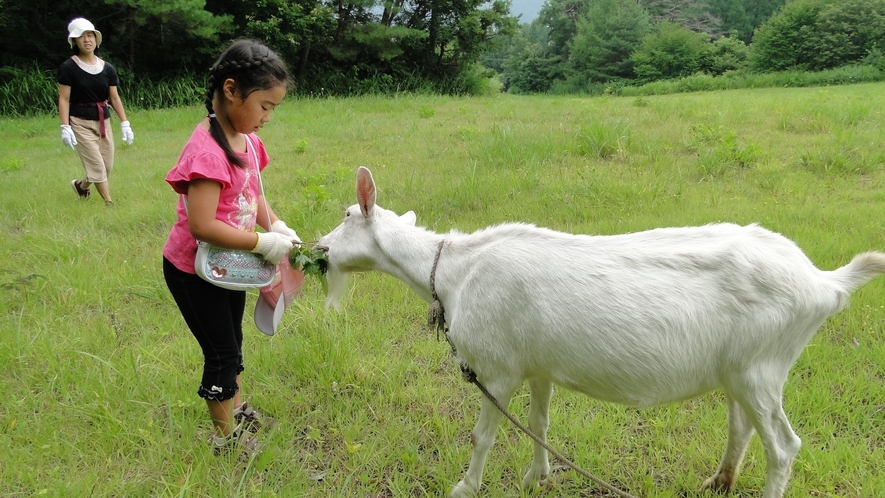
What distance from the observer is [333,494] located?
243 centimetres

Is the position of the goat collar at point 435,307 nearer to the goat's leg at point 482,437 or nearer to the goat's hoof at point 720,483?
the goat's leg at point 482,437

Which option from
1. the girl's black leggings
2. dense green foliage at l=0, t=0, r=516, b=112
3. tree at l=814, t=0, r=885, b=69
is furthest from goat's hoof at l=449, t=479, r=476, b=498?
tree at l=814, t=0, r=885, b=69

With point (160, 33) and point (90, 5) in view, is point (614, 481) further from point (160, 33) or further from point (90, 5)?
point (90, 5)

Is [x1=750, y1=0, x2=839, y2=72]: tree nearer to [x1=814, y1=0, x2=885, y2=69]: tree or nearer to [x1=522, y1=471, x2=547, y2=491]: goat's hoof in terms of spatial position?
[x1=814, y1=0, x2=885, y2=69]: tree

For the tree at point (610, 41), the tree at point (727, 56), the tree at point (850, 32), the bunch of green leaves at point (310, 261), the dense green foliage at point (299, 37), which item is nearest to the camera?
the bunch of green leaves at point (310, 261)

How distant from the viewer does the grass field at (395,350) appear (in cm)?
252

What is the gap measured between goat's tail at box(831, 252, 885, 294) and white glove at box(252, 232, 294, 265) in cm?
209

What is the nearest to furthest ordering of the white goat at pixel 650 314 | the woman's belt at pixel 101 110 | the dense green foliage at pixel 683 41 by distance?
the white goat at pixel 650 314 → the woman's belt at pixel 101 110 → the dense green foliage at pixel 683 41

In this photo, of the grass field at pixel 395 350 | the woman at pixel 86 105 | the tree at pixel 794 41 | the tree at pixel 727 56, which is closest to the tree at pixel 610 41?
Answer: the tree at pixel 727 56

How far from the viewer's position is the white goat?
190 centimetres

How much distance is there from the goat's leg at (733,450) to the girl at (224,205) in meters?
1.95

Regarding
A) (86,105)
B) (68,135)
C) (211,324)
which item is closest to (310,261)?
(211,324)

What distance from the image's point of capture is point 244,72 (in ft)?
7.36

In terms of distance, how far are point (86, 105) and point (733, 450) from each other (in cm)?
689
